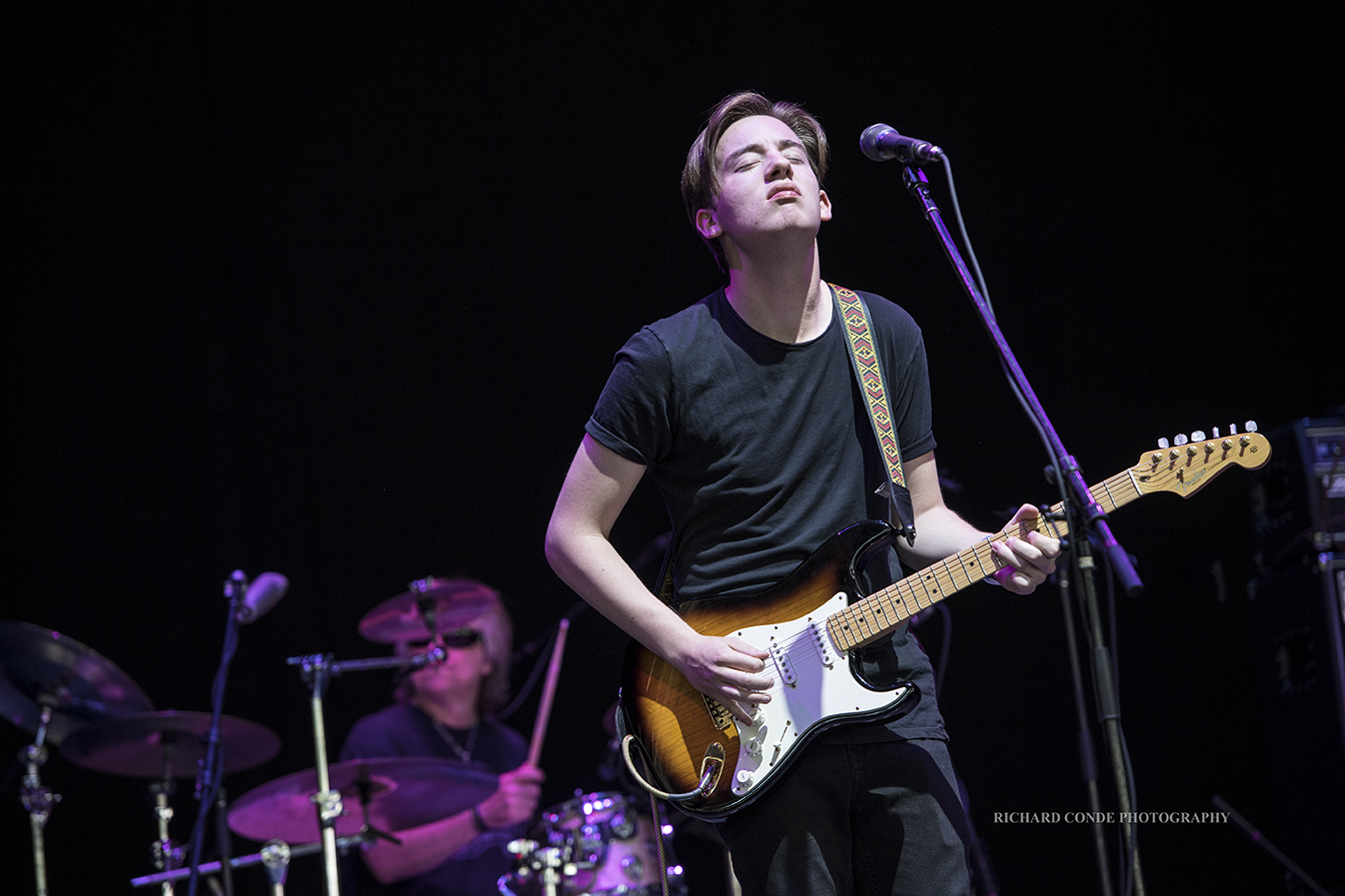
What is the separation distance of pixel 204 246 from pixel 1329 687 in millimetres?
4728

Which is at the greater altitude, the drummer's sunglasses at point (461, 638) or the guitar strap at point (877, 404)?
the guitar strap at point (877, 404)

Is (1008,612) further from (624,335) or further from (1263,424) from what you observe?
(624,335)

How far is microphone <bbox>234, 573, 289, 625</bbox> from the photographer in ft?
13.7

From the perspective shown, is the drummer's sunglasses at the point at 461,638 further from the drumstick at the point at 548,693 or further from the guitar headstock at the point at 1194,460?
the guitar headstock at the point at 1194,460

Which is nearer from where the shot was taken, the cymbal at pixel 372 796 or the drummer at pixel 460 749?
the cymbal at pixel 372 796

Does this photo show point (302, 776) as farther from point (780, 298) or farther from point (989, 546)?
point (989, 546)

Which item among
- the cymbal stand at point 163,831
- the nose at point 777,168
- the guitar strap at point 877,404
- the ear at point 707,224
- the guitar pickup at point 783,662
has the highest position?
the nose at point 777,168

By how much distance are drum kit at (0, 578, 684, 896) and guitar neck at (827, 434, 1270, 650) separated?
78.5 inches

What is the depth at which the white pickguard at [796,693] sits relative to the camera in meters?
2.41

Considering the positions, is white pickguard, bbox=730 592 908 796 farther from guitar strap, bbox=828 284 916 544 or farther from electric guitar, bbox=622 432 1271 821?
guitar strap, bbox=828 284 916 544

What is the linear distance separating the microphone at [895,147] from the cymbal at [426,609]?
114 inches

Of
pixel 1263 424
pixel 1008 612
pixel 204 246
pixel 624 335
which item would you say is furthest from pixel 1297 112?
pixel 204 246

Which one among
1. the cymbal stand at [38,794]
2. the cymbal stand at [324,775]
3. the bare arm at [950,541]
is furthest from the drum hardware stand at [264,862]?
the bare arm at [950,541]

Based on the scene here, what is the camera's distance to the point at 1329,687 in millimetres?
3840
